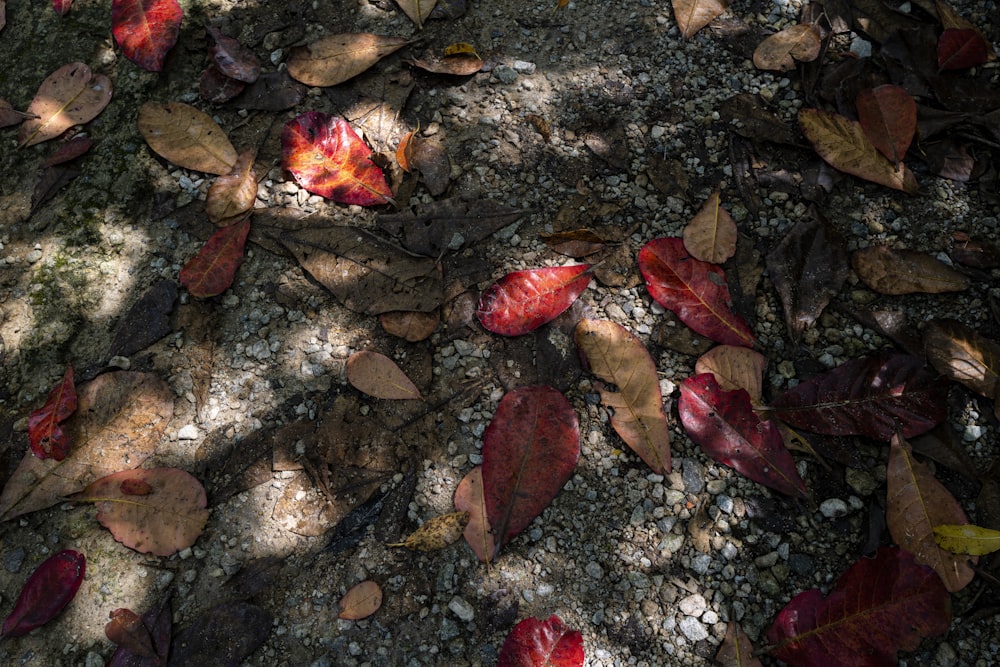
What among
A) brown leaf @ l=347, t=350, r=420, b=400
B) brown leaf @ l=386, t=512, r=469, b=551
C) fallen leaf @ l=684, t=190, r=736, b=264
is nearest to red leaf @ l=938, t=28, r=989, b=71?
fallen leaf @ l=684, t=190, r=736, b=264

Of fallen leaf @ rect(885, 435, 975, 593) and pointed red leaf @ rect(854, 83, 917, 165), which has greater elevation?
pointed red leaf @ rect(854, 83, 917, 165)

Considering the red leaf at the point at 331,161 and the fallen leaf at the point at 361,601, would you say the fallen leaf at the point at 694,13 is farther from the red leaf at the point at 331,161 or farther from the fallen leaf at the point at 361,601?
the fallen leaf at the point at 361,601

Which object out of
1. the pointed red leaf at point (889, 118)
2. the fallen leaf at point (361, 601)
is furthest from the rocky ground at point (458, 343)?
the pointed red leaf at point (889, 118)

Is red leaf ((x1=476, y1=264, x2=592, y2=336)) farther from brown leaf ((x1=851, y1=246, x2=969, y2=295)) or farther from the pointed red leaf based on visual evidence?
the pointed red leaf

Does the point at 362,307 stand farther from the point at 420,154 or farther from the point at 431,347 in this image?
the point at 420,154

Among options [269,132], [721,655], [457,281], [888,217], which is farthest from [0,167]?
[888,217]

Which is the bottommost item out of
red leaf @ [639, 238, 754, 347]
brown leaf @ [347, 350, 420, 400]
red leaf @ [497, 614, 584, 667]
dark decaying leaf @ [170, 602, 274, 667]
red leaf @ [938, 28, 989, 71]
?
red leaf @ [497, 614, 584, 667]
